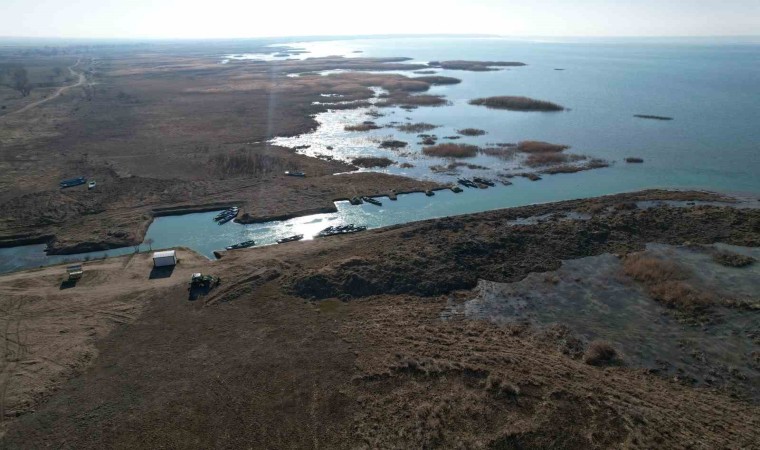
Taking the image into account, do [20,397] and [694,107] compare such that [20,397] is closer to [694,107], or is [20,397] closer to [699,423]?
[699,423]

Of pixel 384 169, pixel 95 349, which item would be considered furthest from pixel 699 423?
pixel 384 169

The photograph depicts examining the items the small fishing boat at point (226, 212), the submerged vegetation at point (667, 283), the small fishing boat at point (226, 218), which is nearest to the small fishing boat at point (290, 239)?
the small fishing boat at point (226, 218)

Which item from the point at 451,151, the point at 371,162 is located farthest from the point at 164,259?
the point at 451,151

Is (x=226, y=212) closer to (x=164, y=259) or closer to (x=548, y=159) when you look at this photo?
→ (x=164, y=259)

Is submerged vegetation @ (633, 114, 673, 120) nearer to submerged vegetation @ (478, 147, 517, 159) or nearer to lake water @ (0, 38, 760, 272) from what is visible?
lake water @ (0, 38, 760, 272)

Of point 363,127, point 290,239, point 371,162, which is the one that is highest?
point 363,127

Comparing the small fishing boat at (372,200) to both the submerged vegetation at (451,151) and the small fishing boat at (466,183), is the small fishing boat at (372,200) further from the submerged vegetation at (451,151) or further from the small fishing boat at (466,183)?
the submerged vegetation at (451,151)

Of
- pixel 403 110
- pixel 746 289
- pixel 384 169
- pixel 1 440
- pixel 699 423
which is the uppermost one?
pixel 403 110
